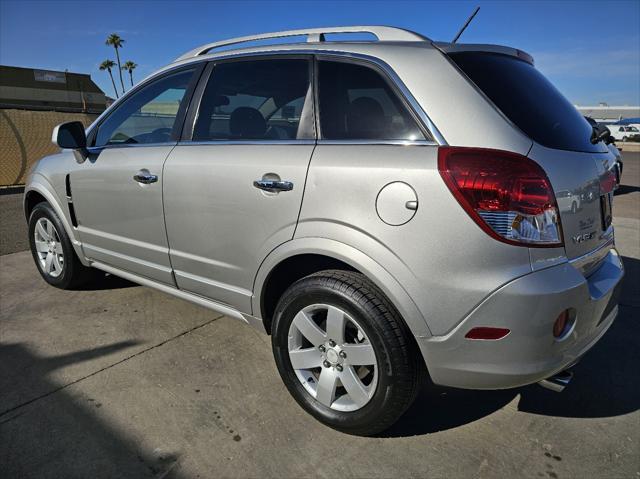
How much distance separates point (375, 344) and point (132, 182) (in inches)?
76.1

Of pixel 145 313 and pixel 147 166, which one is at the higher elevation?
pixel 147 166

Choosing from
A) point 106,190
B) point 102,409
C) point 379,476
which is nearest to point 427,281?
point 379,476

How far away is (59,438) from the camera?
2.18 m

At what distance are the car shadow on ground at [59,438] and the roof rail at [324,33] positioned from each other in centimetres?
217

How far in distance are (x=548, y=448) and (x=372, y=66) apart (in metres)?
1.92

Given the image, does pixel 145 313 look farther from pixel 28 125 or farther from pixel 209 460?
pixel 28 125

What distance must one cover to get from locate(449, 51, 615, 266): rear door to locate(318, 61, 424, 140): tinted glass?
323mm

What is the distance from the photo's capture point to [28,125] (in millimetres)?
10781

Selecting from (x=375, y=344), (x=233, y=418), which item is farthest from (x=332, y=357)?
(x=233, y=418)

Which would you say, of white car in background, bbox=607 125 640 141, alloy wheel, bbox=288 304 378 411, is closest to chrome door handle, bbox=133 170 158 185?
alloy wheel, bbox=288 304 378 411

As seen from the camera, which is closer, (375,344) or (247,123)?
(375,344)

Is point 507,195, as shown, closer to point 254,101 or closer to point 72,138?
point 254,101

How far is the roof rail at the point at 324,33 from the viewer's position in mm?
2232

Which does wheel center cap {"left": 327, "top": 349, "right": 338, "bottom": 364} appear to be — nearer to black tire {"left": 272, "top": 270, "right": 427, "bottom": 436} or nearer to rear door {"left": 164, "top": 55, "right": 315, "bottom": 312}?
black tire {"left": 272, "top": 270, "right": 427, "bottom": 436}
